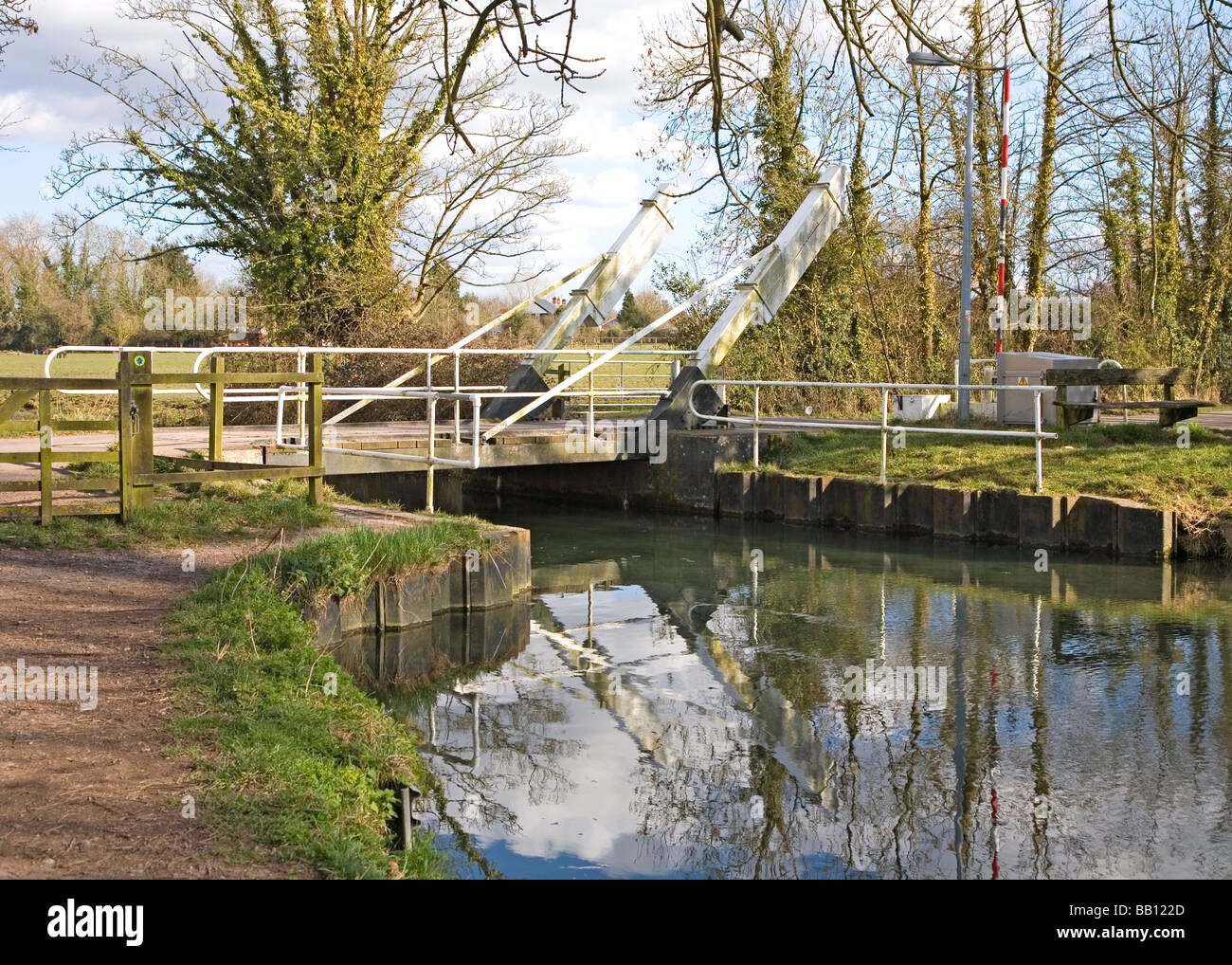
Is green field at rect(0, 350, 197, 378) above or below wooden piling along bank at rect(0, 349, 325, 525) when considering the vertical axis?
above

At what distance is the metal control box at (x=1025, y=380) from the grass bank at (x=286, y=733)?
36.9ft

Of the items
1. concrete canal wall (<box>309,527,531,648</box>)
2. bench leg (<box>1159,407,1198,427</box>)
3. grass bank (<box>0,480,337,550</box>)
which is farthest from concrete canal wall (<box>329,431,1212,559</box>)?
concrete canal wall (<box>309,527,531,648</box>)

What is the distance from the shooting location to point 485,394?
16531mm

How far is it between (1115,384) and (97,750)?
508 inches

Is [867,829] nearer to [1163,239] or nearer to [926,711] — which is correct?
[926,711]

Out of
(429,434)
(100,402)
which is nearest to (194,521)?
(429,434)

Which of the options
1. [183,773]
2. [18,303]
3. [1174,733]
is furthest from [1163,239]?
[18,303]

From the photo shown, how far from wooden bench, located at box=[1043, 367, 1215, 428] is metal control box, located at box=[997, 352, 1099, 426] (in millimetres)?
835

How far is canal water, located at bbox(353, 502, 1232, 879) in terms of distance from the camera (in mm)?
5367

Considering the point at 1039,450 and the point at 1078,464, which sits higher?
the point at 1039,450

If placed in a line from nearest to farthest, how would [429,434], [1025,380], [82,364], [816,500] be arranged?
1. [429,434]
2. [816,500]
3. [1025,380]
4. [82,364]

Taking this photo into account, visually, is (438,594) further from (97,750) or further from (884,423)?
(884,423)

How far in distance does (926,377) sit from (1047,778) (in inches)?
782

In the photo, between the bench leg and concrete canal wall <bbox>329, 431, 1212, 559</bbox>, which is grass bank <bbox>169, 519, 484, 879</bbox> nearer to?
concrete canal wall <bbox>329, 431, 1212, 559</bbox>
